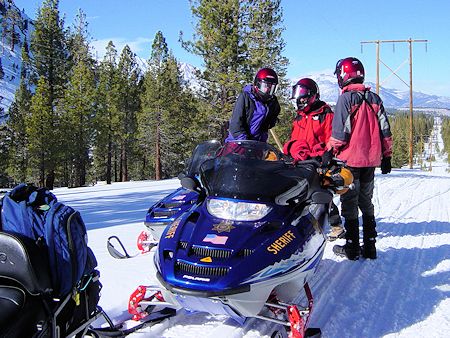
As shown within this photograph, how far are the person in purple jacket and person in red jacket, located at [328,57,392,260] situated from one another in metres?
0.81

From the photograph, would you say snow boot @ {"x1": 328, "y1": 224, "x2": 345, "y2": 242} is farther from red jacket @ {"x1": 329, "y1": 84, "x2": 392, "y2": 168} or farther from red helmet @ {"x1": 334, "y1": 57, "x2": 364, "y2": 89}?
red helmet @ {"x1": 334, "y1": 57, "x2": 364, "y2": 89}

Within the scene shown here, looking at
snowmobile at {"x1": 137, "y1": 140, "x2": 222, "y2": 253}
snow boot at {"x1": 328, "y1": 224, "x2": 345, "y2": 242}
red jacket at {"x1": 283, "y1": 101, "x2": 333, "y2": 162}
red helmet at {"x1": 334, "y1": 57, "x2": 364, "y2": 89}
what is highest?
red helmet at {"x1": 334, "y1": 57, "x2": 364, "y2": 89}

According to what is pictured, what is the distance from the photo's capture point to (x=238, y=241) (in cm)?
289

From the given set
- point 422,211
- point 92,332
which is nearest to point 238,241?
point 92,332

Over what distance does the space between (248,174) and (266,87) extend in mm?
2096

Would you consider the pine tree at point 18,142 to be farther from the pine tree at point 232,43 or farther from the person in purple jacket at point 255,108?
the person in purple jacket at point 255,108

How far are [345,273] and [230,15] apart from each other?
20931 mm

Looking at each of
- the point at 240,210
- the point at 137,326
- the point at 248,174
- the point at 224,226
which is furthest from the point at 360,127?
the point at 137,326

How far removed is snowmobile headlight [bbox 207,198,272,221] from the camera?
3145 millimetres

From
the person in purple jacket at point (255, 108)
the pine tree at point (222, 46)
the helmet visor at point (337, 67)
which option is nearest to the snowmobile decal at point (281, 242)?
the person in purple jacket at point (255, 108)

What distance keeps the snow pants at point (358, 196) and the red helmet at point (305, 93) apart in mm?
948

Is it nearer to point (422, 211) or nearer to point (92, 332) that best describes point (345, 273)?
point (92, 332)

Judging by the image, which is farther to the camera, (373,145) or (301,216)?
(373,145)

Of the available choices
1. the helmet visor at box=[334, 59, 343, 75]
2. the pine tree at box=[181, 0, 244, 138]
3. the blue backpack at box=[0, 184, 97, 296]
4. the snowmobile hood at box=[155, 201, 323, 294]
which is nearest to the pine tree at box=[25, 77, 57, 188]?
the pine tree at box=[181, 0, 244, 138]
